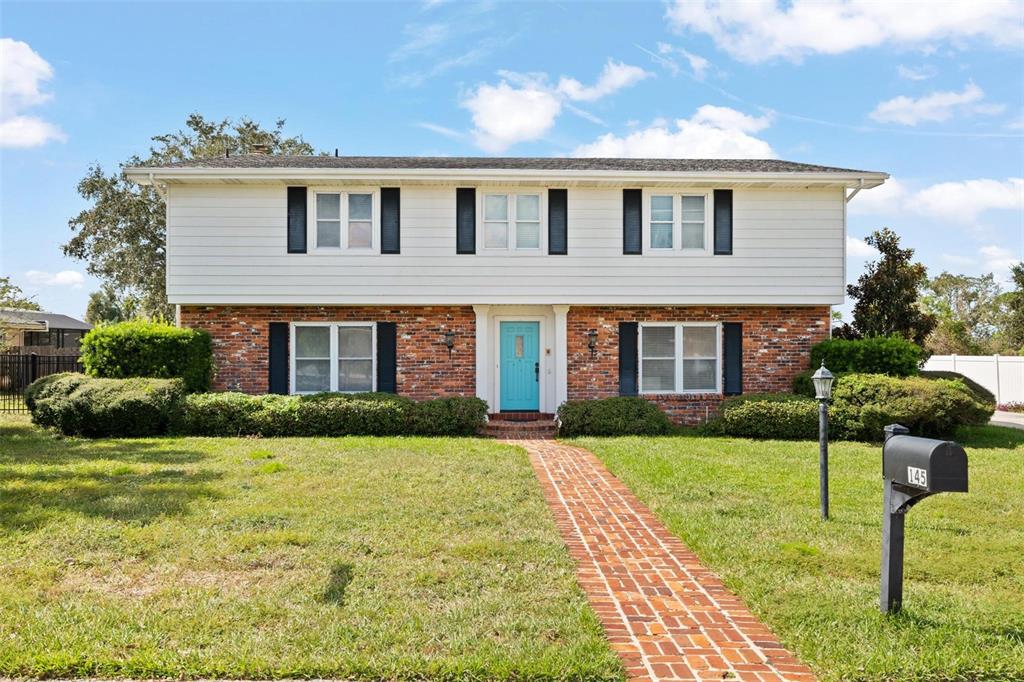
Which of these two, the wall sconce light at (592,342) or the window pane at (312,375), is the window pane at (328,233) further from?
the wall sconce light at (592,342)

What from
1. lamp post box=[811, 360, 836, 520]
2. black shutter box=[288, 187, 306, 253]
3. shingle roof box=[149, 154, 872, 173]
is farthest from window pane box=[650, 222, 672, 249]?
lamp post box=[811, 360, 836, 520]

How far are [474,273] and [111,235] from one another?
2230 cm

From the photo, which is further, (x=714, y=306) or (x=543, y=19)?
(x=714, y=306)

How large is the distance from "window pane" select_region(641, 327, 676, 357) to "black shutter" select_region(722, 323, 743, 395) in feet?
3.95

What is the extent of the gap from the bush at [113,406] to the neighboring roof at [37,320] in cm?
1931

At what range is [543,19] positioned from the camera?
1423 cm

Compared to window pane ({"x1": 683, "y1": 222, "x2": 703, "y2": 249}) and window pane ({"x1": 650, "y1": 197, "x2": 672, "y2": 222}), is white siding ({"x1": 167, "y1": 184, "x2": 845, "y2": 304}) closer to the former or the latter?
window pane ({"x1": 683, "y1": 222, "x2": 703, "y2": 249})

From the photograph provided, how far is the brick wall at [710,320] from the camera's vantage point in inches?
622

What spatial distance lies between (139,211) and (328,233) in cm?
1887

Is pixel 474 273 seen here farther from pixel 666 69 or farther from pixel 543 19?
pixel 666 69

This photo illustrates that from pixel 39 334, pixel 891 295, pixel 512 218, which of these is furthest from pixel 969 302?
pixel 39 334

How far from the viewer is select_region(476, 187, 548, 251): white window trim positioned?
A: 1545 centimetres

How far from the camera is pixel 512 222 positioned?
15.5m

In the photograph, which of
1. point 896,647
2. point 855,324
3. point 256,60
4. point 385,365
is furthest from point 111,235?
point 896,647
